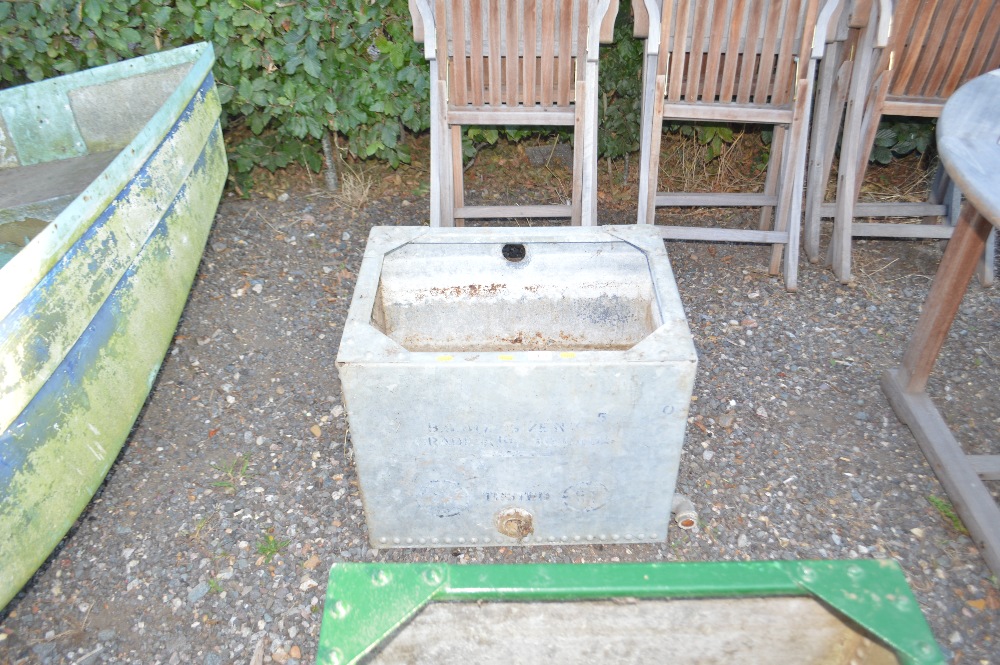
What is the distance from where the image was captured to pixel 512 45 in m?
3.58

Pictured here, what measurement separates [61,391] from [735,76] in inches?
127

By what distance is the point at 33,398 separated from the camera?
2258 mm

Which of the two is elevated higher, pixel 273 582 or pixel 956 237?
pixel 956 237

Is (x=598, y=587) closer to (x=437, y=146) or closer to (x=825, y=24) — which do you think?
(x=437, y=146)

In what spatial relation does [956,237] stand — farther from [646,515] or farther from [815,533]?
[646,515]

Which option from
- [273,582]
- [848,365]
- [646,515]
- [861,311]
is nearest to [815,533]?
[646,515]

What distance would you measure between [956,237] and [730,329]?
1.10m

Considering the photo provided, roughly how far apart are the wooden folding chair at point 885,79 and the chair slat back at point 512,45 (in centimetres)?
123

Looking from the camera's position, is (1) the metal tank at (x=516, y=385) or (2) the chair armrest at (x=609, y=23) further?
(2) the chair armrest at (x=609, y=23)

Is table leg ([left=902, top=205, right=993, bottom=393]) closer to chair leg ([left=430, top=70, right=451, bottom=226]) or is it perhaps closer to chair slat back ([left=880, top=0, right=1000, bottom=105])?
chair slat back ([left=880, top=0, right=1000, bottom=105])

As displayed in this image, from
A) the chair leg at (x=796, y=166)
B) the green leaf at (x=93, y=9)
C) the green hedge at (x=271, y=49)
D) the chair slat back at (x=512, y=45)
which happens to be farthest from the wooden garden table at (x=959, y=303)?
the green leaf at (x=93, y=9)

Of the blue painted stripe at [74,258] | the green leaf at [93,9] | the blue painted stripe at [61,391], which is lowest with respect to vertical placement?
the blue painted stripe at [61,391]

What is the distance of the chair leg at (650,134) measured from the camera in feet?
11.8

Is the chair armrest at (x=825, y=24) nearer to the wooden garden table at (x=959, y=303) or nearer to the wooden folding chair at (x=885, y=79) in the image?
the wooden folding chair at (x=885, y=79)
